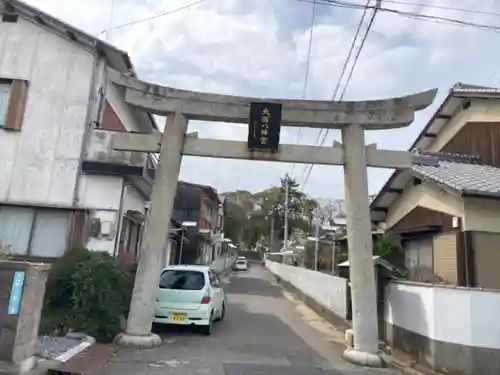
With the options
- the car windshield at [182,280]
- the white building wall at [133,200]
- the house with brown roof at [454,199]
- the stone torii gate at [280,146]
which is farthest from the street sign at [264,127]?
the white building wall at [133,200]

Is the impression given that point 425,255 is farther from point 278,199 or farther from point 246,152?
point 278,199

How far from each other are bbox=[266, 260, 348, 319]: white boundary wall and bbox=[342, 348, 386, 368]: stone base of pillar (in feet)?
15.2

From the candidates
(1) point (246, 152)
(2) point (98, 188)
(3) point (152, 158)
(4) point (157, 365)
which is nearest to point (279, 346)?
(4) point (157, 365)

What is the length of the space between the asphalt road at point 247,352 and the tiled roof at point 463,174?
4789 millimetres

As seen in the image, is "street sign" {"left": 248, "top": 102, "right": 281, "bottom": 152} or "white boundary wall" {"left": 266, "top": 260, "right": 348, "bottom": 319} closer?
"street sign" {"left": 248, "top": 102, "right": 281, "bottom": 152}

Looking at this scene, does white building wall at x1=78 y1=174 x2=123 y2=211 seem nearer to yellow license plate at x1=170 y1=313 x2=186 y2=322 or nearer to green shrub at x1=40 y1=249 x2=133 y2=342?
green shrub at x1=40 y1=249 x2=133 y2=342

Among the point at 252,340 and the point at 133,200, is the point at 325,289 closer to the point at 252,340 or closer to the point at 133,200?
the point at 252,340

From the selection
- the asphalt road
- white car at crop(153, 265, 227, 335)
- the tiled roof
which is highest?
the tiled roof

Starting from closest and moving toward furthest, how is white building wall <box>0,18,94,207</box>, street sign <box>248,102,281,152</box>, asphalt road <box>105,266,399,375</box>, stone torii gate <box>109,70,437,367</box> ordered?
asphalt road <box>105,266,399,375</box>, stone torii gate <box>109,70,437,367</box>, street sign <box>248,102,281,152</box>, white building wall <box>0,18,94,207</box>

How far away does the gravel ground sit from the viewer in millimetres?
8181

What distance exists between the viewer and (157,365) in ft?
27.9

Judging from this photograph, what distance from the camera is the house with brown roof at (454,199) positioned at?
11.1 meters

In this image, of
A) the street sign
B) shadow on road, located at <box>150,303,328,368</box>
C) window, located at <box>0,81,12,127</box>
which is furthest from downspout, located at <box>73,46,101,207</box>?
the street sign

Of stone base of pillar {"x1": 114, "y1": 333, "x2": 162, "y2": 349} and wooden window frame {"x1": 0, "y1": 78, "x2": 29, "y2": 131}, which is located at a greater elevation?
wooden window frame {"x1": 0, "y1": 78, "x2": 29, "y2": 131}
